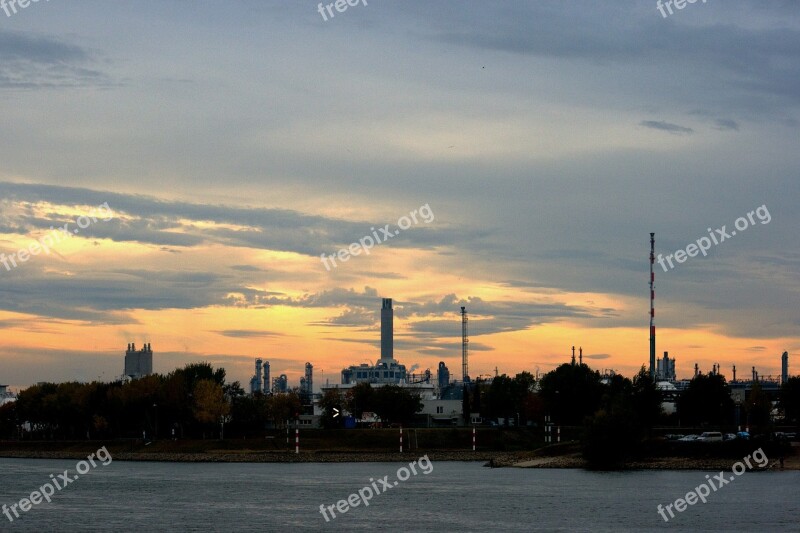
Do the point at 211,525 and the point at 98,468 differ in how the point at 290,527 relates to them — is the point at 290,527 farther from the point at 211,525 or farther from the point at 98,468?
the point at 98,468

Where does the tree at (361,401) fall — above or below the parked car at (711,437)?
above

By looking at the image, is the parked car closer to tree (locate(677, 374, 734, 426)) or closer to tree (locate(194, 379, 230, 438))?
tree (locate(677, 374, 734, 426))

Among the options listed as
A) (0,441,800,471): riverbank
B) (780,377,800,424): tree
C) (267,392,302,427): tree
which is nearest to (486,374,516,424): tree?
(267,392,302,427): tree

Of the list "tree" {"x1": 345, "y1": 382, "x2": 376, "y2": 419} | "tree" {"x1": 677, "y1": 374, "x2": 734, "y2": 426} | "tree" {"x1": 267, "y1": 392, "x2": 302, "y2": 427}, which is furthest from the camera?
"tree" {"x1": 345, "y1": 382, "x2": 376, "y2": 419}

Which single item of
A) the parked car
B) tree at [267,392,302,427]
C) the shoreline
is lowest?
the shoreline

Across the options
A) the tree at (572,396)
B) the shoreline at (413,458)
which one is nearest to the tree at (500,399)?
the tree at (572,396)

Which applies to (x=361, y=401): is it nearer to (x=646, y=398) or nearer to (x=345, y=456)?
(x=345, y=456)

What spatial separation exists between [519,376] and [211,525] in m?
134

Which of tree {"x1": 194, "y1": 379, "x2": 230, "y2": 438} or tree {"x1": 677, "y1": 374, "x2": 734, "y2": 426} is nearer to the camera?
tree {"x1": 677, "y1": 374, "x2": 734, "y2": 426}

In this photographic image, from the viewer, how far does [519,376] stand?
197750 millimetres

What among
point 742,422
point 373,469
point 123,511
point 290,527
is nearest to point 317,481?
point 373,469

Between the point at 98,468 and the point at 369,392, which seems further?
the point at 369,392

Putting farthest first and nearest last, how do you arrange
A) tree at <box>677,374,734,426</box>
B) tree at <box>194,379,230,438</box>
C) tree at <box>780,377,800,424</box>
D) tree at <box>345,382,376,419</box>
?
1. tree at <box>345,382,376,419</box>
2. tree at <box>194,379,230,438</box>
3. tree at <box>677,374,734,426</box>
4. tree at <box>780,377,800,424</box>

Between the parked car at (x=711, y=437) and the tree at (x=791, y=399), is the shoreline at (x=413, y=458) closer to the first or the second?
the parked car at (x=711, y=437)
